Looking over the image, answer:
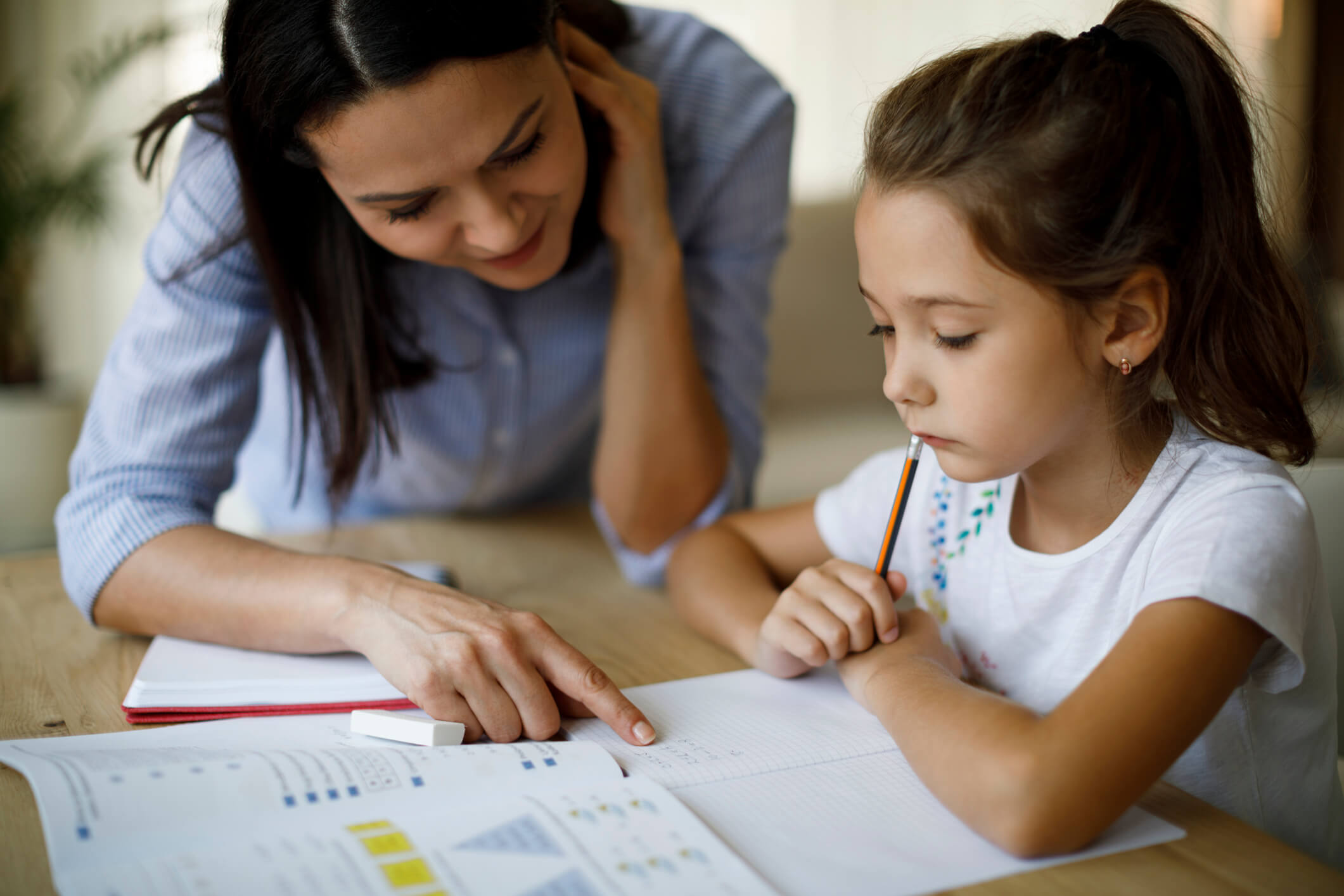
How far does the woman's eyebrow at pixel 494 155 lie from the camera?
3.00ft

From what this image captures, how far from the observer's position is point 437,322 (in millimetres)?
1238

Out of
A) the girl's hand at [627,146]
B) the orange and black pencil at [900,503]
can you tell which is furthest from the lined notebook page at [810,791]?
the girl's hand at [627,146]

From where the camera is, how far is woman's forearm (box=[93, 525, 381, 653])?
0.90 meters

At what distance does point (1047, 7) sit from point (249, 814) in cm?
369

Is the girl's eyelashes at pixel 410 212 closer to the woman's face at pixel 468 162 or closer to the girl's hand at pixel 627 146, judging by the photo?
the woman's face at pixel 468 162

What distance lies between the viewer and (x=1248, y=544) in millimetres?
701

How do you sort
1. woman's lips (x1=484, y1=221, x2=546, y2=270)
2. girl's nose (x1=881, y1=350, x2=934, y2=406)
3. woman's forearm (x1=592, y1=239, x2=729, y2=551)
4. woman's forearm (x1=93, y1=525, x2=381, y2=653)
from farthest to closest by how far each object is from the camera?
woman's forearm (x1=592, y1=239, x2=729, y2=551) < woman's lips (x1=484, y1=221, x2=546, y2=270) < woman's forearm (x1=93, y1=525, x2=381, y2=653) < girl's nose (x1=881, y1=350, x2=934, y2=406)

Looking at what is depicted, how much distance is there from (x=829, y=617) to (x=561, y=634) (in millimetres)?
283

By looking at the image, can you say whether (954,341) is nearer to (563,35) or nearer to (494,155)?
(494,155)

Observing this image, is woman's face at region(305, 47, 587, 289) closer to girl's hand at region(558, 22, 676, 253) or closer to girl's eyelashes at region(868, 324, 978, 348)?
girl's hand at region(558, 22, 676, 253)

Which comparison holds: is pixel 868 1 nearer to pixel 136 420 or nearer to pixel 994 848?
pixel 136 420

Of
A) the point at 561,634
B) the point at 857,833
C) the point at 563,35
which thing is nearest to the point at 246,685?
the point at 561,634

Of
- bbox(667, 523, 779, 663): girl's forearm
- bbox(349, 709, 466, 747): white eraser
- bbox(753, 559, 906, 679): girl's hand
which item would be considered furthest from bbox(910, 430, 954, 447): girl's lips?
bbox(349, 709, 466, 747): white eraser

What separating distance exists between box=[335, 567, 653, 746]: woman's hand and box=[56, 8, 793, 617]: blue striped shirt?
32 cm
